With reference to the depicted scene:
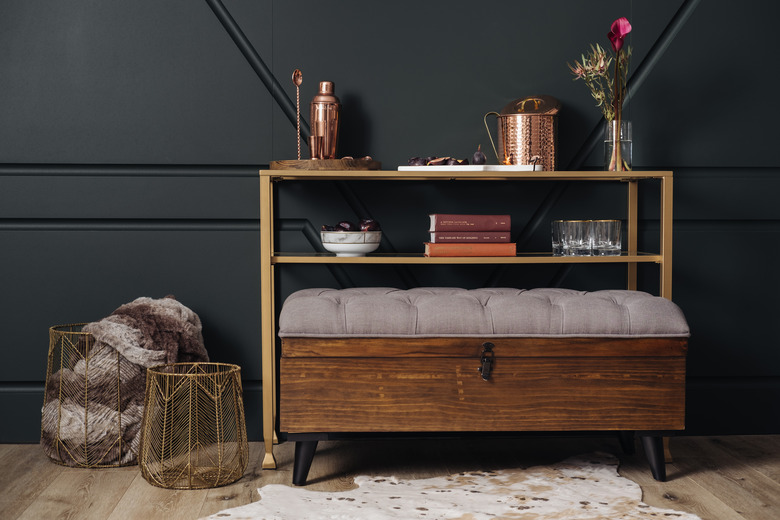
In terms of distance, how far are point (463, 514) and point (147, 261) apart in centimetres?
140

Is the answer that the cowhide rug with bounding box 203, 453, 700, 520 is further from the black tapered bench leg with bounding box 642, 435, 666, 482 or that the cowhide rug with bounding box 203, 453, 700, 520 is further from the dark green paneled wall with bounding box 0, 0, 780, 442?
the dark green paneled wall with bounding box 0, 0, 780, 442

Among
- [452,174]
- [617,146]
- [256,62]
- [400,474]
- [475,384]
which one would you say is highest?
[256,62]

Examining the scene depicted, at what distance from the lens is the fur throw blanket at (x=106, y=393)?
7.57 feet

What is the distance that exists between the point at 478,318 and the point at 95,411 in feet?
3.92

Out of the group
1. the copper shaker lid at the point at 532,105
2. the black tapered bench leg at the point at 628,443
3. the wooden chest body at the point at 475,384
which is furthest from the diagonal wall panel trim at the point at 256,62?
the black tapered bench leg at the point at 628,443

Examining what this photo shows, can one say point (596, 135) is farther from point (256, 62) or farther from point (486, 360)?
point (256, 62)

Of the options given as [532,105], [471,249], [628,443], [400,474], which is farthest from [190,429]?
[532,105]

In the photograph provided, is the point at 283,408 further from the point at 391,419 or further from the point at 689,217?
the point at 689,217

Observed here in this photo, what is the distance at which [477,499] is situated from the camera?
201 cm

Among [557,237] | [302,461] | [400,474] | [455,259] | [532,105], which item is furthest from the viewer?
[532,105]

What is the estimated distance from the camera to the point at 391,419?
210 centimetres

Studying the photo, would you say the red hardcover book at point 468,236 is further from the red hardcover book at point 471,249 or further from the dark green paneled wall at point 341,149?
the dark green paneled wall at point 341,149

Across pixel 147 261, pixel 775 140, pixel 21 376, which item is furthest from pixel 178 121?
pixel 775 140

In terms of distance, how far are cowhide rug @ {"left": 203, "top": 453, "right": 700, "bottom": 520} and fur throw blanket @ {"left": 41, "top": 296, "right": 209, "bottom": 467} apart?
1.77 ft
